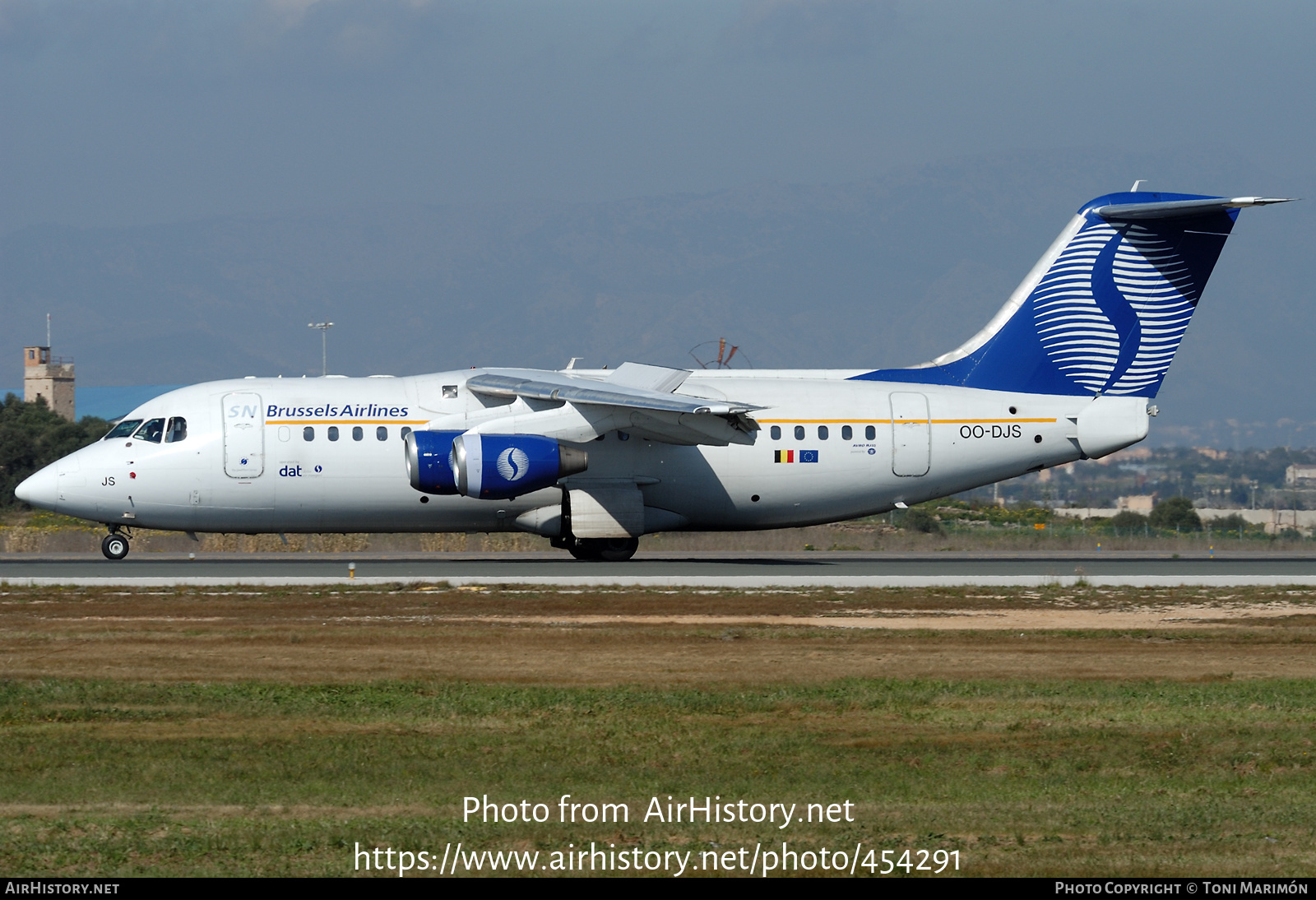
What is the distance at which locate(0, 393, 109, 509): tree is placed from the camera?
202 feet

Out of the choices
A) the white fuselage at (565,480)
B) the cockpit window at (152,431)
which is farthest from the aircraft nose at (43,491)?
the cockpit window at (152,431)

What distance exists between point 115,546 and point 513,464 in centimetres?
893

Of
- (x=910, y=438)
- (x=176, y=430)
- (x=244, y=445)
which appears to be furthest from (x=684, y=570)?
(x=176, y=430)

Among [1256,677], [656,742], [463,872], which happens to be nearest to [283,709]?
[656,742]

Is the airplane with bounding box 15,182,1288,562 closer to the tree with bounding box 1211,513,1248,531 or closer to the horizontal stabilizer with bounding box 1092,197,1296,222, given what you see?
the horizontal stabilizer with bounding box 1092,197,1296,222

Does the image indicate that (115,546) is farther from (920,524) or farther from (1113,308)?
(920,524)

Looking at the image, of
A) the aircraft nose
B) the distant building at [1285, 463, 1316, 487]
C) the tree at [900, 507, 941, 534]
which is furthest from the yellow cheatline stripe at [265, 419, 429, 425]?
the distant building at [1285, 463, 1316, 487]

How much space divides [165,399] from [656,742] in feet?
65.2

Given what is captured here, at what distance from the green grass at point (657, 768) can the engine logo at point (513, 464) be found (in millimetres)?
12365

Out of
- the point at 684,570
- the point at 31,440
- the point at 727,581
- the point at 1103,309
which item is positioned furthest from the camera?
the point at 31,440

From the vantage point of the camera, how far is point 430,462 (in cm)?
2611

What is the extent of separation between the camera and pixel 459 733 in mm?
11641

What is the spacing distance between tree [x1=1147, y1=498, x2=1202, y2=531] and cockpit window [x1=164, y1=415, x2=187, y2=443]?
40.6 m
